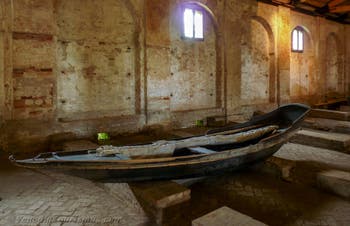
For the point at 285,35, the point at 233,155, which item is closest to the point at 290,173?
the point at 233,155

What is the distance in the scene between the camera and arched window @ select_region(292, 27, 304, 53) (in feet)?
42.9

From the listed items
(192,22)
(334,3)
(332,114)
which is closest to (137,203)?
(192,22)

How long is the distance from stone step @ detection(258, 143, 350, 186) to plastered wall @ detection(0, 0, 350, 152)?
3.40m

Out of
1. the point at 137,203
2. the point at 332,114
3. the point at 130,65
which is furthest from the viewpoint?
Result: the point at 332,114

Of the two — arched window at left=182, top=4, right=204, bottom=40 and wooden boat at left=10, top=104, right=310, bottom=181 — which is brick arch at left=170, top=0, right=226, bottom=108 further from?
wooden boat at left=10, top=104, right=310, bottom=181

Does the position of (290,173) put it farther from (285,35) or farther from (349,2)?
(349,2)

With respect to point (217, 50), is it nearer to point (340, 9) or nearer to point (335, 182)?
point (335, 182)

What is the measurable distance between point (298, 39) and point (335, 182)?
10.2 meters

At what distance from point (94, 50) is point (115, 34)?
766mm

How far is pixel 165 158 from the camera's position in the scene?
392 centimetres

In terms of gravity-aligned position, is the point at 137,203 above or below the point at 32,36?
below

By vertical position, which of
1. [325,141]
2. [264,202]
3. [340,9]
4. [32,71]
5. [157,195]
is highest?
[340,9]

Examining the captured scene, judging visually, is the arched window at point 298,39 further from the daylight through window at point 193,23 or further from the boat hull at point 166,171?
the boat hull at point 166,171

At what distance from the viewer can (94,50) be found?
7.49 meters
